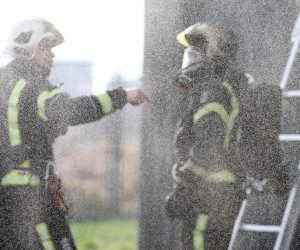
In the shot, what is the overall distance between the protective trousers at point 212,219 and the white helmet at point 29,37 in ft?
4.94

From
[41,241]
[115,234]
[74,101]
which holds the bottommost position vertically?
[115,234]

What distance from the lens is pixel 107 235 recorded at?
13570 millimetres

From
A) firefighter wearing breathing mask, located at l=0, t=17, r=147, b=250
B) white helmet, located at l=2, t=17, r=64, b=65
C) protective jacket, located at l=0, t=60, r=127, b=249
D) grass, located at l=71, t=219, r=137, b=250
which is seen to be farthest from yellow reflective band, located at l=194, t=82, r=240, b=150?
grass, located at l=71, t=219, r=137, b=250

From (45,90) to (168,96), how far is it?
1.34 metres

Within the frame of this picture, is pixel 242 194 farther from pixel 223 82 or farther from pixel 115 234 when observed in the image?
pixel 115 234

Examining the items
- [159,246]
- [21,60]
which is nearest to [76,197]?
[159,246]

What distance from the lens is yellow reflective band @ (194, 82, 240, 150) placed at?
4.60 metres

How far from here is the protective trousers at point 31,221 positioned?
4.87m

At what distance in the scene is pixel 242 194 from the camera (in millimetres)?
4801

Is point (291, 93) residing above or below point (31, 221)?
above

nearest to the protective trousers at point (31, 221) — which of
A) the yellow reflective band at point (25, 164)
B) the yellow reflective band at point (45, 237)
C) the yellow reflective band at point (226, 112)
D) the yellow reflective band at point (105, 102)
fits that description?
the yellow reflective band at point (45, 237)

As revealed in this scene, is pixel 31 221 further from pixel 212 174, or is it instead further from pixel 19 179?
pixel 212 174

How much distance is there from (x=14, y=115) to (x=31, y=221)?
68 centimetres

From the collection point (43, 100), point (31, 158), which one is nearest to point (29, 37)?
point (43, 100)
